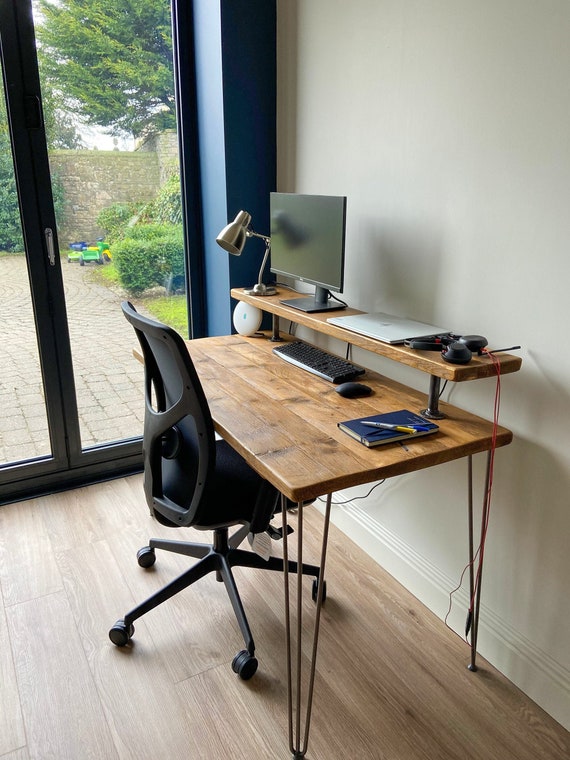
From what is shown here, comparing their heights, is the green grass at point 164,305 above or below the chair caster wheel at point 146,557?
above

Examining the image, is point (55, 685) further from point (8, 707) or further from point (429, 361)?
point (429, 361)

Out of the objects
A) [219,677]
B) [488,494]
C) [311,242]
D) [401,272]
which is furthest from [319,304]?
[219,677]

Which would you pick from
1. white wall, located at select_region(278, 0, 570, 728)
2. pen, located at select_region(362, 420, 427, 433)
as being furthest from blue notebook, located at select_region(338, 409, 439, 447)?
white wall, located at select_region(278, 0, 570, 728)

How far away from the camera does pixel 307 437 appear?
144 centimetres

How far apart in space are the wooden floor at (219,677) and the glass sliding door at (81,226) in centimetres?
66

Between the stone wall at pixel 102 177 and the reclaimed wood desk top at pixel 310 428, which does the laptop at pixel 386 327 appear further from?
the stone wall at pixel 102 177

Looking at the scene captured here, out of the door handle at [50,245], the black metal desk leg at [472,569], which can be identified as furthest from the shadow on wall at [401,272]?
the door handle at [50,245]

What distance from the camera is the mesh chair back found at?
143 centimetres

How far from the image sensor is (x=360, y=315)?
1.90 metres

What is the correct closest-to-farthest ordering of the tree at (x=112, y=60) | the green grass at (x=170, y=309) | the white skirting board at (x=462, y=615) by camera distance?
the white skirting board at (x=462, y=615)
the tree at (x=112, y=60)
the green grass at (x=170, y=309)

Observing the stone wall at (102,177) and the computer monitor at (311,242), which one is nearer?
the computer monitor at (311,242)

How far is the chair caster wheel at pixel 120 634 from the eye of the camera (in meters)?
1.70

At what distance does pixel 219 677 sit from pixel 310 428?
78 centimetres

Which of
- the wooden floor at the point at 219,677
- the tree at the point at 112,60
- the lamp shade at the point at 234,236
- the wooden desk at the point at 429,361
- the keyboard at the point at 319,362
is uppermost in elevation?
the tree at the point at 112,60
